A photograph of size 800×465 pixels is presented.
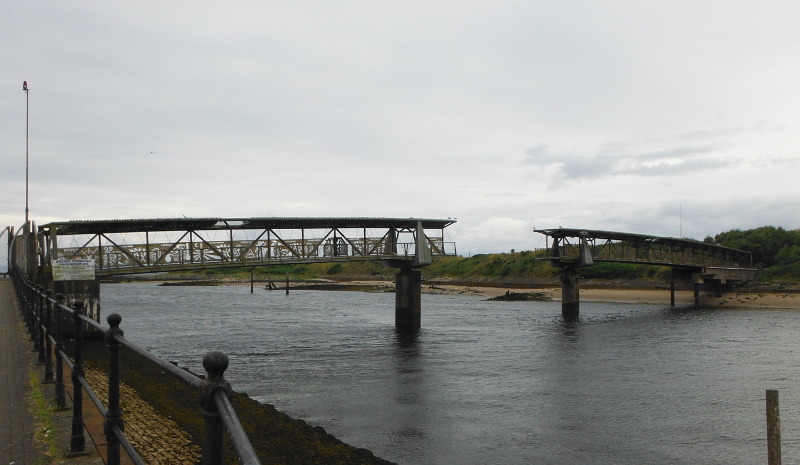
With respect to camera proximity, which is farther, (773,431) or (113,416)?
(773,431)

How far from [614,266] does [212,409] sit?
103772mm

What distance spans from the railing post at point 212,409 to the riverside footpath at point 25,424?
4418 mm

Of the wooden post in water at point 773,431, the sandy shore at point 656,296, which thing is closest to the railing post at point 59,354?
the wooden post in water at point 773,431

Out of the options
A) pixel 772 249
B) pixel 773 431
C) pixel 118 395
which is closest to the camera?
pixel 118 395

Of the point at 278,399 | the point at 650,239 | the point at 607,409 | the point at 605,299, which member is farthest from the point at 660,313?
the point at 278,399

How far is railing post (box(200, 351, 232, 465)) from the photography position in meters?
2.66

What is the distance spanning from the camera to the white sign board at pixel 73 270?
28.4m

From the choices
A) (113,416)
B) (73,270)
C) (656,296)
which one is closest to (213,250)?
(73,270)

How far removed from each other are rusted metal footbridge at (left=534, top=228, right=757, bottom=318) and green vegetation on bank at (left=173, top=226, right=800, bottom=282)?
3.21 m

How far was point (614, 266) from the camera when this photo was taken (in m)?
99.6

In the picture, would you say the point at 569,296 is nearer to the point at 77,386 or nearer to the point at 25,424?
the point at 25,424

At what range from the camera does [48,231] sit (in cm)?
3117

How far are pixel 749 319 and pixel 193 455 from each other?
57931mm

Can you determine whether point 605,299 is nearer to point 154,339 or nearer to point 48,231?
point 154,339
